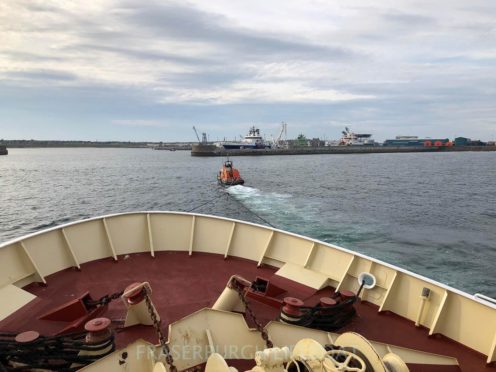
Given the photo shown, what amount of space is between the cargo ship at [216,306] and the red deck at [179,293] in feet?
0.07

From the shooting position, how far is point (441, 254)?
54.6 ft

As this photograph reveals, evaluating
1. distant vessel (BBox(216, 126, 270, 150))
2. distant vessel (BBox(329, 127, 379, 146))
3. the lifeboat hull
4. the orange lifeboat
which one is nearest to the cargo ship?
the lifeboat hull

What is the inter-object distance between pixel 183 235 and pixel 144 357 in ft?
15.5

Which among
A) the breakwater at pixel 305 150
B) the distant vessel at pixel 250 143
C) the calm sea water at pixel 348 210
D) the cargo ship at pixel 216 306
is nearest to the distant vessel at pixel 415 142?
the breakwater at pixel 305 150

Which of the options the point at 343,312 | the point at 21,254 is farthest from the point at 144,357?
the point at 21,254

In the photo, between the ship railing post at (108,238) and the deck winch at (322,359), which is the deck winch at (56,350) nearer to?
the deck winch at (322,359)

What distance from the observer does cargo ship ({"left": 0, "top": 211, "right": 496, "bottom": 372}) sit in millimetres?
3714

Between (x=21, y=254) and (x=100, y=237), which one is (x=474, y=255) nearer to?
(x=100, y=237)

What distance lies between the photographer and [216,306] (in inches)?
200

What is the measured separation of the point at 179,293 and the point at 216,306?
131 centimetres

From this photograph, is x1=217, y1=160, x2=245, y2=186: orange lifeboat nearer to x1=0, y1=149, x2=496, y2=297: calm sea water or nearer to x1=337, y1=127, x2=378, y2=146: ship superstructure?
x1=0, y1=149, x2=496, y2=297: calm sea water

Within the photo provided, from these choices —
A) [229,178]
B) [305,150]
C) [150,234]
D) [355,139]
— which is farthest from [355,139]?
[150,234]

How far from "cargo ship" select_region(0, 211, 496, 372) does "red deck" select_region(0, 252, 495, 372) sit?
0.07 ft

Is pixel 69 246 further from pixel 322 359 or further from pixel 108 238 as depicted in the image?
pixel 322 359
